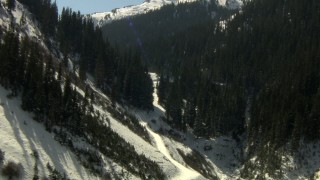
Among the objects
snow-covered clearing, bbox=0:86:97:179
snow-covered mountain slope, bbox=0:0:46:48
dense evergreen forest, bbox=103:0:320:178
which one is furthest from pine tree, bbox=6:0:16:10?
snow-covered clearing, bbox=0:86:97:179

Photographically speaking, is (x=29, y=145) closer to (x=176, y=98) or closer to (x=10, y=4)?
(x=10, y=4)

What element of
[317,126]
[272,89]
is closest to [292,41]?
[272,89]

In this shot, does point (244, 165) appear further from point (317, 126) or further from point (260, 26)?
point (260, 26)

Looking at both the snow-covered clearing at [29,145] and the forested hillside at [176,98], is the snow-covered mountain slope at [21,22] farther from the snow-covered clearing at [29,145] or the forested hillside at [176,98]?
the snow-covered clearing at [29,145]

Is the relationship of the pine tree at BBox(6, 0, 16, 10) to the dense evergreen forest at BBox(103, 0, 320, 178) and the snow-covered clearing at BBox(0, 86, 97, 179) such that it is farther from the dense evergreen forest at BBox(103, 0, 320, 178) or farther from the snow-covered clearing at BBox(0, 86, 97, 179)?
the snow-covered clearing at BBox(0, 86, 97, 179)

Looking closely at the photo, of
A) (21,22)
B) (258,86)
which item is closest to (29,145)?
(21,22)
